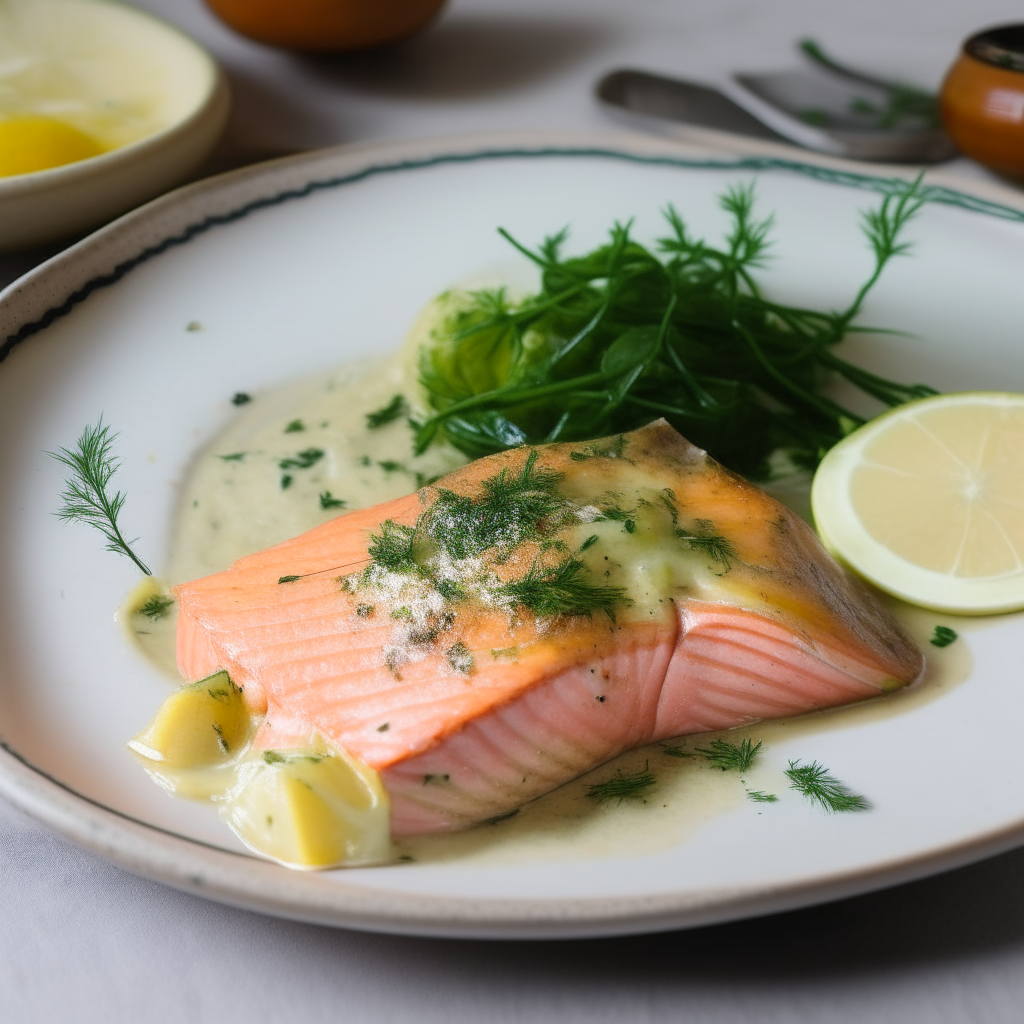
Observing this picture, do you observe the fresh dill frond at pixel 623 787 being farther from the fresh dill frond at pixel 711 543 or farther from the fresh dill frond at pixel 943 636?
the fresh dill frond at pixel 943 636

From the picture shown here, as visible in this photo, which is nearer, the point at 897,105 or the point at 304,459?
the point at 304,459

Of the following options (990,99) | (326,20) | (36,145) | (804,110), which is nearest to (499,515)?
(36,145)

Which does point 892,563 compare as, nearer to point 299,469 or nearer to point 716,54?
point 299,469

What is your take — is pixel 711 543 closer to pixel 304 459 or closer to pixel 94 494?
pixel 304 459

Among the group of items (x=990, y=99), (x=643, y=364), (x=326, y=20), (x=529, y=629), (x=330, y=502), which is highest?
(x=990, y=99)

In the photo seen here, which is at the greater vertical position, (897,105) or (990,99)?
(990,99)

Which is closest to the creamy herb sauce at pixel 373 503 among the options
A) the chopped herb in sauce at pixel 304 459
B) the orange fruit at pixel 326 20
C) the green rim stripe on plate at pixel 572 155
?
the chopped herb in sauce at pixel 304 459

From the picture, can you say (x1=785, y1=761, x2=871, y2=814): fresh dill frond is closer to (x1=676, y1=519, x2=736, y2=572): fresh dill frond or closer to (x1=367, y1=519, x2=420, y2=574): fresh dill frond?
(x1=676, y1=519, x2=736, y2=572): fresh dill frond

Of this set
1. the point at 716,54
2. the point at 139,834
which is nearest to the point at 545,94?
the point at 716,54
